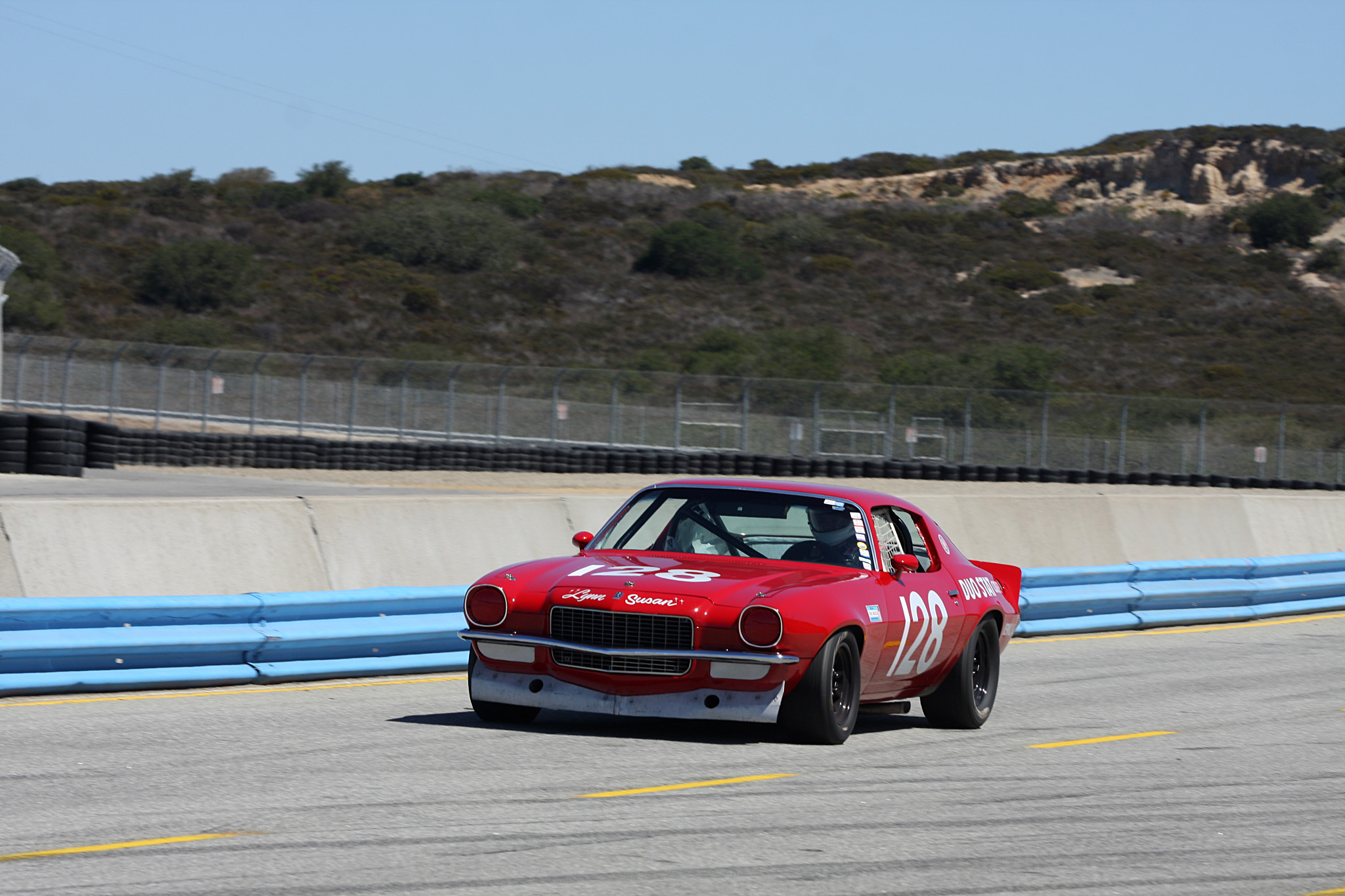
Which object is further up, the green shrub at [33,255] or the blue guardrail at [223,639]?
the green shrub at [33,255]

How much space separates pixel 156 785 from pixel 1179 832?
406 centimetres

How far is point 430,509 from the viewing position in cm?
1231

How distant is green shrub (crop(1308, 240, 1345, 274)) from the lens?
88500 millimetres

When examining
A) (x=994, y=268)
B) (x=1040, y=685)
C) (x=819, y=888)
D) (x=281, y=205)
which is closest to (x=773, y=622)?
(x=819, y=888)

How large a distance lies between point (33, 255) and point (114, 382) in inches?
1391

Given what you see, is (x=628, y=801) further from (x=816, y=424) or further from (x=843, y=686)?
(x=816, y=424)

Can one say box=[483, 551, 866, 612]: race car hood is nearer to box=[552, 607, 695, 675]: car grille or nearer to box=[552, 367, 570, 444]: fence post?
box=[552, 607, 695, 675]: car grille

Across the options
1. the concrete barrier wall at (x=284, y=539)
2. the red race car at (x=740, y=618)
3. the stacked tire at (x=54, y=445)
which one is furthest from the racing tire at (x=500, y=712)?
the stacked tire at (x=54, y=445)

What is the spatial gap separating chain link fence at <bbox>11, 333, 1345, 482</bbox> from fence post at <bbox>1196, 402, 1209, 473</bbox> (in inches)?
1.8

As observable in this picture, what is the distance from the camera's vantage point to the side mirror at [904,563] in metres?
8.84

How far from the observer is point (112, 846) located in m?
5.44

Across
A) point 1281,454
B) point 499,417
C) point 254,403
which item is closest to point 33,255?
point 254,403

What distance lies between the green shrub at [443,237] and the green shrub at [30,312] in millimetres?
20986

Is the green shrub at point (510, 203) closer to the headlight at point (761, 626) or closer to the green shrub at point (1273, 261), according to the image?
the green shrub at point (1273, 261)
